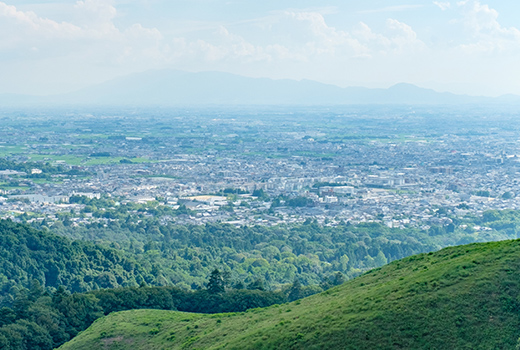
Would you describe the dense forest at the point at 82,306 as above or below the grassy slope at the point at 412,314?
below

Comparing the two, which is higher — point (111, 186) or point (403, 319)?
point (403, 319)

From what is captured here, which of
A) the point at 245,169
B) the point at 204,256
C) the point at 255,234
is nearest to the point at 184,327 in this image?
the point at 204,256

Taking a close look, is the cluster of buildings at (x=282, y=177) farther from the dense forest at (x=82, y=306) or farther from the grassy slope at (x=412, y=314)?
the grassy slope at (x=412, y=314)

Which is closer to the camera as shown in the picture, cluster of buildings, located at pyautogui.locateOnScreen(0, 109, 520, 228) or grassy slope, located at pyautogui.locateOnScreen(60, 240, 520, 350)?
grassy slope, located at pyautogui.locateOnScreen(60, 240, 520, 350)

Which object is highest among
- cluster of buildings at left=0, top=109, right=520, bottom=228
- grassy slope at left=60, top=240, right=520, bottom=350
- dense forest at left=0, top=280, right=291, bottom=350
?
grassy slope at left=60, top=240, right=520, bottom=350

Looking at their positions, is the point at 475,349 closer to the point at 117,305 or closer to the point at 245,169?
the point at 117,305

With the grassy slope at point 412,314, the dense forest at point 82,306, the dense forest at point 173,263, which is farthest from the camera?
the dense forest at point 173,263

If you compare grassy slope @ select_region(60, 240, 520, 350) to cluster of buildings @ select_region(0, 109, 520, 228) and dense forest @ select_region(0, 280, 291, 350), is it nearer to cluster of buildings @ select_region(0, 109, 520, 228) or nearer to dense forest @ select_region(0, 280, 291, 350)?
dense forest @ select_region(0, 280, 291, 350)

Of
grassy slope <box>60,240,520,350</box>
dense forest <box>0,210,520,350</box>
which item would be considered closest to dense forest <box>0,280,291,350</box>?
dense forest <box>0,210,520,350</box>

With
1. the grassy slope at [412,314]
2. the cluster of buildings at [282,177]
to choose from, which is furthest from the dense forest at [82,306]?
the cluster of buildings at [282,177]
